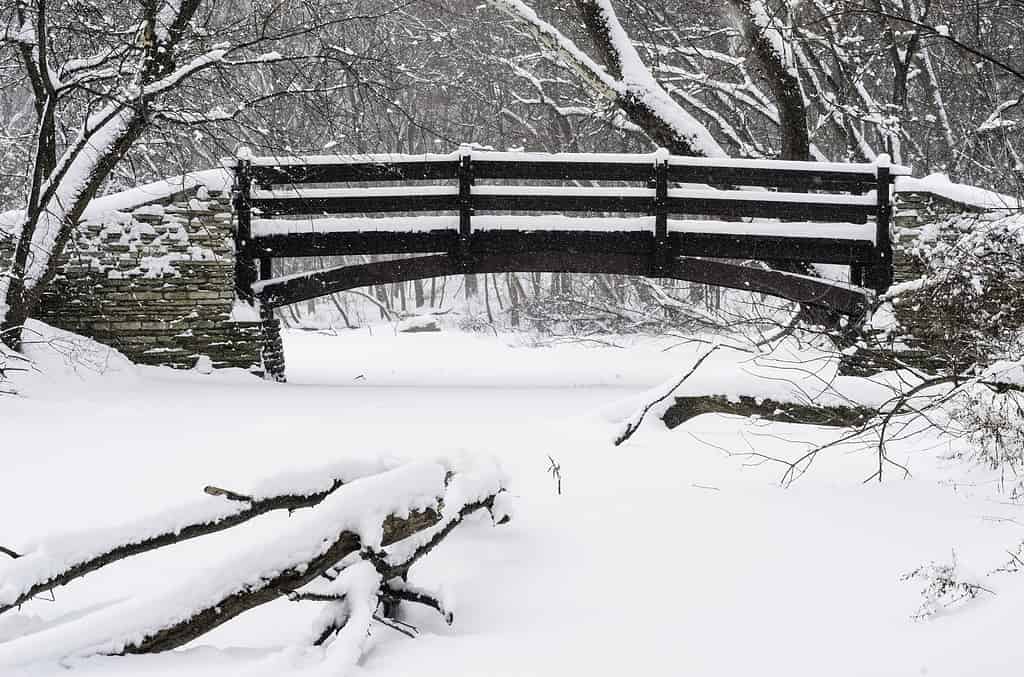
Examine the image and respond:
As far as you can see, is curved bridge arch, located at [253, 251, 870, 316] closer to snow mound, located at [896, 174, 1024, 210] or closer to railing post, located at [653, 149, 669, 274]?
railing post, located at [653, 149, 669, 274]

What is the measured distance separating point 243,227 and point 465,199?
2.45 metres

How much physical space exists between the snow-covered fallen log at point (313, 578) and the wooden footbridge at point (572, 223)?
626cm

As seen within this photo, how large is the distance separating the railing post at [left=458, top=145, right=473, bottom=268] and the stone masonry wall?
8.10 ft

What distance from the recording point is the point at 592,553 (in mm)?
4465

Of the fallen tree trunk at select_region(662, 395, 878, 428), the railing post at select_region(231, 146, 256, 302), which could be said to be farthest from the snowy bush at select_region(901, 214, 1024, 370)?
the railing post at select_region(231, 146, 256, 302)

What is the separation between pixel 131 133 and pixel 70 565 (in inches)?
267

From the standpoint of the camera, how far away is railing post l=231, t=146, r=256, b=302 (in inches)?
375

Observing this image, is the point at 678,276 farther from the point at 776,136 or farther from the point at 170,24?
the point at 776,136

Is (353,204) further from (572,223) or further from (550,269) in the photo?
(572,223)

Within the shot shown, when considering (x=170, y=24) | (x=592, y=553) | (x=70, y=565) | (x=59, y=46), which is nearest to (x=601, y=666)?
(x=592, y=553)

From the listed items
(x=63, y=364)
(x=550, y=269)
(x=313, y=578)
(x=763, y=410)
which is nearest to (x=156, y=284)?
(x=63, y=364)

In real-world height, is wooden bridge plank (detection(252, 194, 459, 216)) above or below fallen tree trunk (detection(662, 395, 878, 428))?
above

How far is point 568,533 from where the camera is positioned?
480 centimetres

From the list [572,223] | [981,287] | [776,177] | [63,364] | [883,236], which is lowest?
[63,364]
